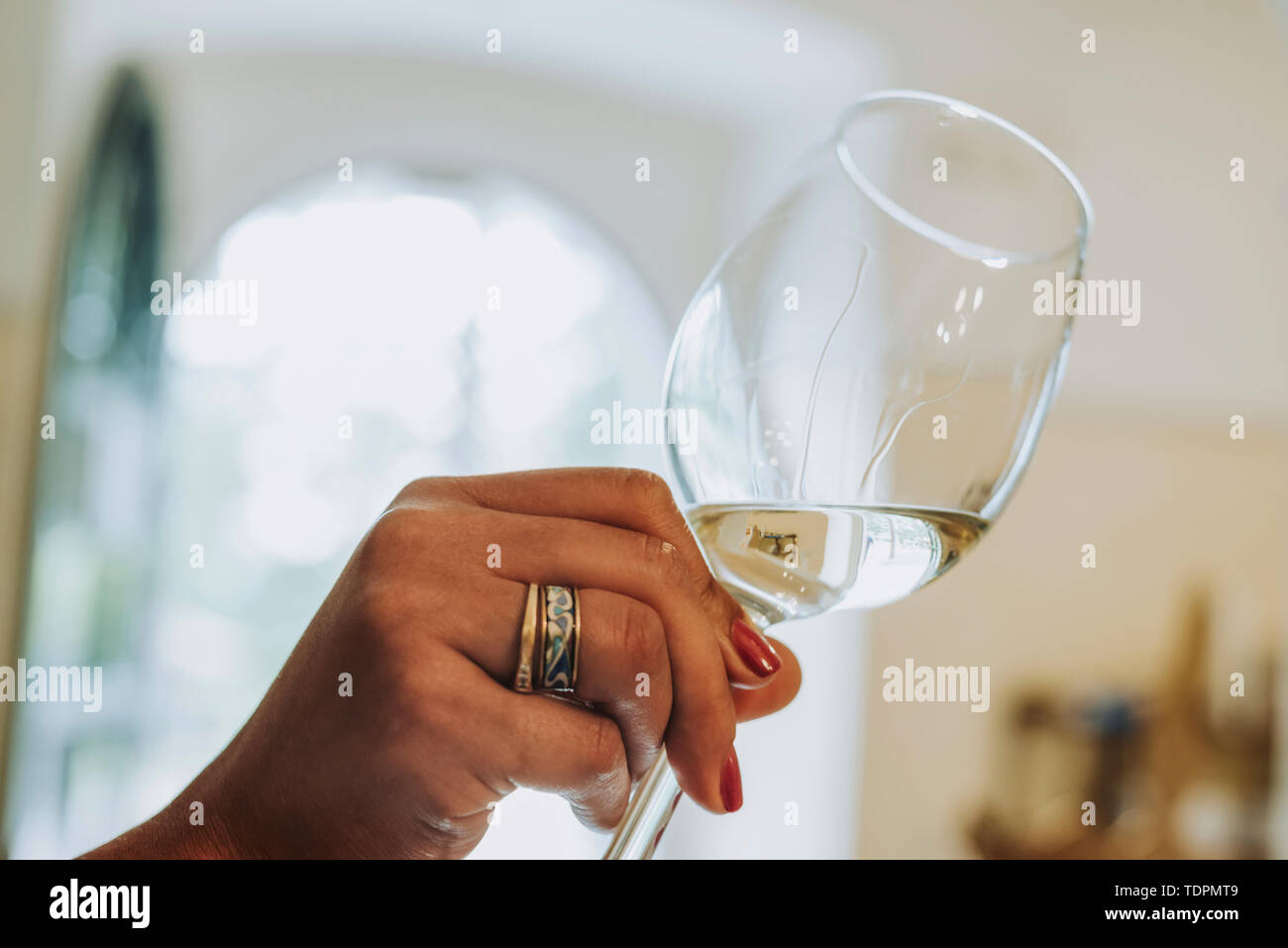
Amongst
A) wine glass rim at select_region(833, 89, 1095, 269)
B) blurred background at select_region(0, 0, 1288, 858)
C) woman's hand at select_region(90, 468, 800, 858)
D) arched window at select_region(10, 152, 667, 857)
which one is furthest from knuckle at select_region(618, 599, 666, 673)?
arched window at select_region(10, 152, 667, 857)

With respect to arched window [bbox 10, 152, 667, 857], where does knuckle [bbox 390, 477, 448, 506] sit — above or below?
below

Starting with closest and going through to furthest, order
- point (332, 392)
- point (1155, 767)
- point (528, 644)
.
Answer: point (528, 644) < point (1155, 767) < point (332, 392)

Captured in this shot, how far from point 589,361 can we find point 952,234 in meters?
2.94

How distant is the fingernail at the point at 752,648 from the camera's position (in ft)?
1.32

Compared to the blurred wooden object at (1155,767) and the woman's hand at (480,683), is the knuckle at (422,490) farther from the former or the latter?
the blurred wooden object at (1155,767)

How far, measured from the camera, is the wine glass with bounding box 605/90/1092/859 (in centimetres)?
36

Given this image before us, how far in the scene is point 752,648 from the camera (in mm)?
403

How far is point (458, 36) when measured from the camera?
2.98m

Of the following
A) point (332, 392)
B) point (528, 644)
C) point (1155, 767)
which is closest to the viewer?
point (528, 644)

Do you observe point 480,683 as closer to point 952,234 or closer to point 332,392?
point 952,234

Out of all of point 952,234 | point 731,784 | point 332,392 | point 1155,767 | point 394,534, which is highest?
point 332,392

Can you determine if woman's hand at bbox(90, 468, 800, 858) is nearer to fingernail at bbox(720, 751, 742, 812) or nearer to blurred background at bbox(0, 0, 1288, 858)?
fingernail at bbox(720, 751, 742, 812)

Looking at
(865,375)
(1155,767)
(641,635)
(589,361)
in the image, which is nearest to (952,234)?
(865,375)
